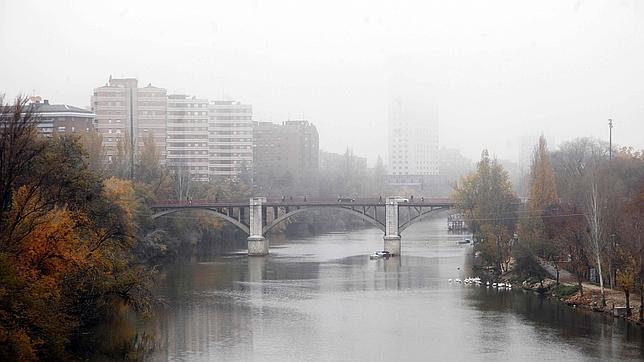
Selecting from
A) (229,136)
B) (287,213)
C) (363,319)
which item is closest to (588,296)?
(363,319)

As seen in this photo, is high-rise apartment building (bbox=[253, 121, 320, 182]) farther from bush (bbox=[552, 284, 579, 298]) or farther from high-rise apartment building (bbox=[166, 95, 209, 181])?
bush (bbox=[552, 284, 579, 298])

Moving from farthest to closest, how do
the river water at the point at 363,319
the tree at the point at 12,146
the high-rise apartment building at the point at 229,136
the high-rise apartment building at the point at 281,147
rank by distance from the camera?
the high-rise apartment building at the point at 281,147
the high-rise apartment building at the point at 229,136
the river water at the point at 363,319
the tree at the point at 12,146

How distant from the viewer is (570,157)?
59.3 meters

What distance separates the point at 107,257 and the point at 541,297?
55.7ft

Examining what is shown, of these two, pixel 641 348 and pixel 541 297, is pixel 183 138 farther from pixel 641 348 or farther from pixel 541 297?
pixel 641 348

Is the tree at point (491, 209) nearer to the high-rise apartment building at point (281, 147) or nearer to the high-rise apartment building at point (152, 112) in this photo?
the high-rise apartment building at point (152, 112)

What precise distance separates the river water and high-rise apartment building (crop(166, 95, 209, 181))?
43488 mm

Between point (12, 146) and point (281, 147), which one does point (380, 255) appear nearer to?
point (12, 146)

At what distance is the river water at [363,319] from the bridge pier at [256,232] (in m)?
6.18

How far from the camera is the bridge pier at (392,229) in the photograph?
5131 cm

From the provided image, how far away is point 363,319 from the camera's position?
95.1 ft

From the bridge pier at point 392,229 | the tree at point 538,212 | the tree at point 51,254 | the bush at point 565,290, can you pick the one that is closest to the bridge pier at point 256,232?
the bridge pier at point 392,229

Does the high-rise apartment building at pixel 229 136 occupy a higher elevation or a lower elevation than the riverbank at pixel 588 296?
higher

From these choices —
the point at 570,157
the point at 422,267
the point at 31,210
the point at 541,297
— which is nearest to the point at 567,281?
the point at 541,297
